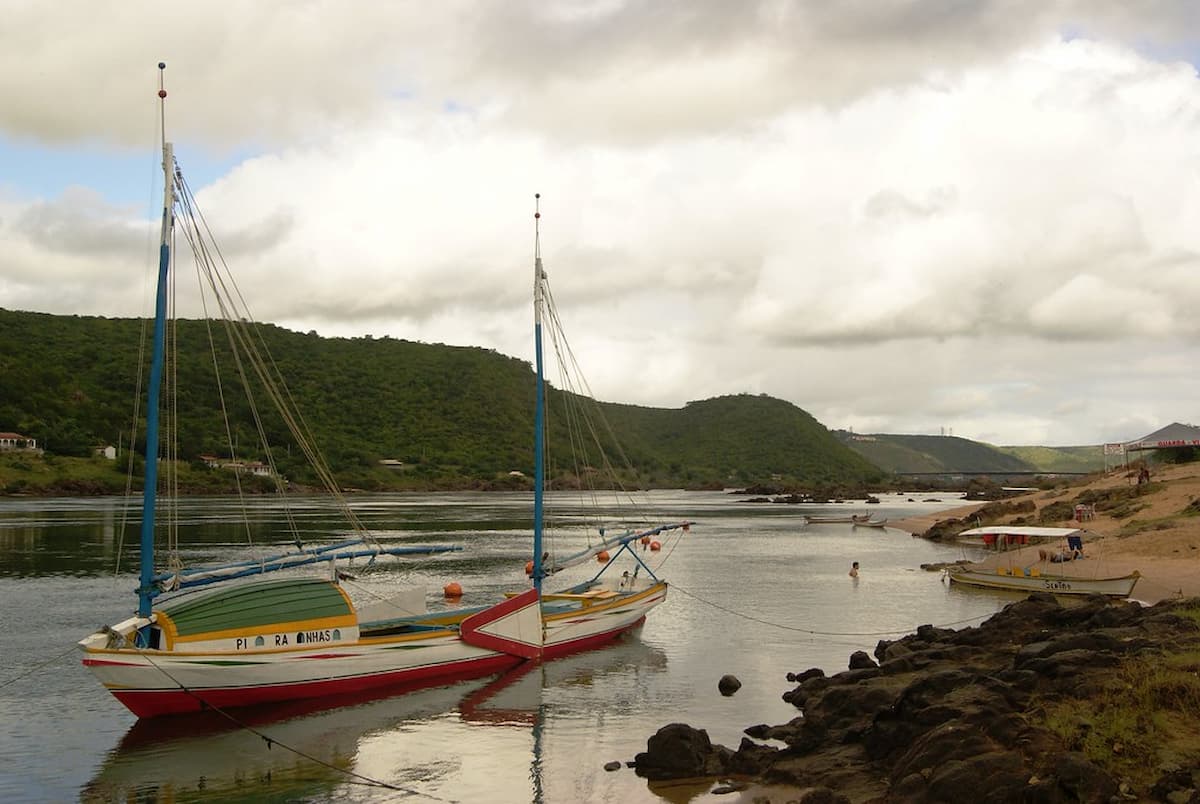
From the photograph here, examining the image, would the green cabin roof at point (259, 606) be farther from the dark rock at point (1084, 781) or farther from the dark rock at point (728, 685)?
the dark rock at point (1084, 781)

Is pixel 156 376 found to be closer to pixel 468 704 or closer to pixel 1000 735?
pixel 468 704

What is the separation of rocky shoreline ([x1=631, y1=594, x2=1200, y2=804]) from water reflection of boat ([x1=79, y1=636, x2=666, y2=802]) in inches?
211

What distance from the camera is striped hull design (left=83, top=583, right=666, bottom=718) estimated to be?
26.5 meters

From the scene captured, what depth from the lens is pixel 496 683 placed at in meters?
33.2

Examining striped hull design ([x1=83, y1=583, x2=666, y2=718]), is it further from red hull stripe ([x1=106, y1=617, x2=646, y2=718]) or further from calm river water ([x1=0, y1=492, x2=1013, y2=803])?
calm river water ([x1=0, y1=492, x2=1013, y2=803])

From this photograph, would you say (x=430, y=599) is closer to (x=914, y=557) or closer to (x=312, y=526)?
(x=914, y=557)

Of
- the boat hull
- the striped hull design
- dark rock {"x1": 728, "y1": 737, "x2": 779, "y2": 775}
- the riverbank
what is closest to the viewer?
the riverbank

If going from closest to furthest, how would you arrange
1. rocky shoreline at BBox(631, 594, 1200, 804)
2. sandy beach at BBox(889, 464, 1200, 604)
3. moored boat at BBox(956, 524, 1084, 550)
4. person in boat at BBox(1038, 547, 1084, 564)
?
rocky shoreline at BBox(631, 594, 1200, 804), sandy beach at BBox(889, 464, 1200, 604), person in boat at BBox(1038, 547, 1084, 564), moored boat at BBox(956, 524, 1084, 550)

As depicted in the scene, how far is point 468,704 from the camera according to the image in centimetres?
3023

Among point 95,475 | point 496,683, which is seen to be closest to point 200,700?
point 496,683

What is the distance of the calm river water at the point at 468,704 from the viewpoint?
22547 millimetres

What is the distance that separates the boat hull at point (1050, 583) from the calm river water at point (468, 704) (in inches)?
57.4

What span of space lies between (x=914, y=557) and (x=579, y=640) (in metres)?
47.3

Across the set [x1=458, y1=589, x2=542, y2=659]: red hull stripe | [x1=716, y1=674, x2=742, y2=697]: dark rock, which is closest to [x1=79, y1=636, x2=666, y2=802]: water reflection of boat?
[x1=458, y1=589, x2=542, y2=659]: red hull stripe
